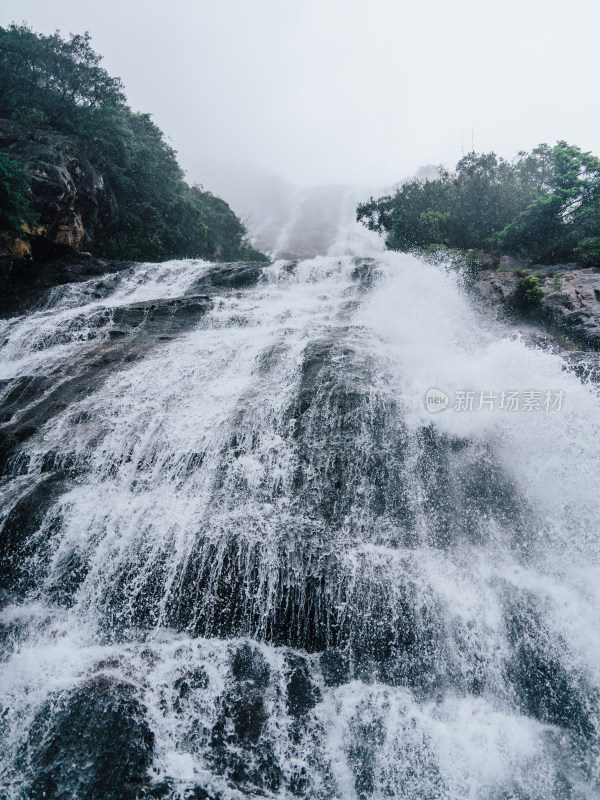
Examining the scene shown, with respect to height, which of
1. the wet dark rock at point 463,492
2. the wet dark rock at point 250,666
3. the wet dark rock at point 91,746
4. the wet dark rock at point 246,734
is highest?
the wet dark rock at point 463,492

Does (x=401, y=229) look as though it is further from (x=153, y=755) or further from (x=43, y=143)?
(x=153, y=755)

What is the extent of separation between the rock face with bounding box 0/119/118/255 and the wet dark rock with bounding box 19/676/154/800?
1648 cm

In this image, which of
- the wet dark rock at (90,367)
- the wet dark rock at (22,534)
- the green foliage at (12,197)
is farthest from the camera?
the green foliage at (12,197)

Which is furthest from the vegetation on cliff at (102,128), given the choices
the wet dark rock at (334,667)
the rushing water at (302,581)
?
the wet dark rock at (334,667)

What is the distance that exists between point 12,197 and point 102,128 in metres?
9.82

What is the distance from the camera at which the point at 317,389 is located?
8.26 metres

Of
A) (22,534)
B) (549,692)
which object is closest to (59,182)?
(22,534)

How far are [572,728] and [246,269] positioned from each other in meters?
15.3

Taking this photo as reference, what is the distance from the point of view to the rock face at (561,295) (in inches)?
418

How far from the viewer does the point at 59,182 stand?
1555 centimetres

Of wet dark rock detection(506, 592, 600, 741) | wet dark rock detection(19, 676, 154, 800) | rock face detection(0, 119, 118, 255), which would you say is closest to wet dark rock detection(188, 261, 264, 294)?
rock face detection(0, 119, 118, 255)

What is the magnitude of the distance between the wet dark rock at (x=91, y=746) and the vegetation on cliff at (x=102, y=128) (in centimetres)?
1965

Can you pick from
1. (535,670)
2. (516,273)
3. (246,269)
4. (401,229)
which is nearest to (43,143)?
(246,269)

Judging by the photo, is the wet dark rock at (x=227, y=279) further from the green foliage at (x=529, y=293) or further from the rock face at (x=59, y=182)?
the green foliage at (x=529, y=293)
